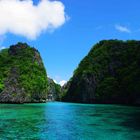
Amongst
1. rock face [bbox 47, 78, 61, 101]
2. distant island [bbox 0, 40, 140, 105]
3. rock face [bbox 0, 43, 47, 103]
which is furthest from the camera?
rock face [bbox 47, 78, 61, 101]

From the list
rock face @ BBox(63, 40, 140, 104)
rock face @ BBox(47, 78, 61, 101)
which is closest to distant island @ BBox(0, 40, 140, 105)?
rock face @ BBox(63, 40, 140, 104)

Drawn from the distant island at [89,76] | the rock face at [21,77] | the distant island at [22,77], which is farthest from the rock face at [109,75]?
the rock face at [21,77]

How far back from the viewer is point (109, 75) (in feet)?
430

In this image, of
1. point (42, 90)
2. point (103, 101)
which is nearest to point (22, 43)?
point (42, 90)

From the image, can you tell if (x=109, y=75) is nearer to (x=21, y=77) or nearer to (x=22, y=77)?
(x=22, y=77)

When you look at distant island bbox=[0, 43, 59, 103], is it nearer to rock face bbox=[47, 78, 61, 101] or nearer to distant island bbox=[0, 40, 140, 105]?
distant island bbox=[0, 40, 140, 105]

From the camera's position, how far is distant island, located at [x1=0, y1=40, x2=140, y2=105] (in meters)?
114

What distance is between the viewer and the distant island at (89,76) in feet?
373

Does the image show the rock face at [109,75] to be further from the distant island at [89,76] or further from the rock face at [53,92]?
the rock face at [53,92]

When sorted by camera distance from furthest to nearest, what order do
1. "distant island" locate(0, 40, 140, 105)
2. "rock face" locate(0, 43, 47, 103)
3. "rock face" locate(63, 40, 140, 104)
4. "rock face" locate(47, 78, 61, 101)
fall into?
"rock face" locate(47, 78, 61, 101) → "rock face" locate(0, 43, 47, 103) → "distant island" locate(0, 40, 140, 105) → "rock face" locate(63, 40, 140, 104)

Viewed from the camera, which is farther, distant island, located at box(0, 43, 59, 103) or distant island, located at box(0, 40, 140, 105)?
distant island, located at box(0, 43, 59, 103)

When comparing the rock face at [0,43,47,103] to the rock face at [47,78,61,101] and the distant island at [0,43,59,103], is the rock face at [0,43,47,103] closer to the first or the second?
the distant island at [0,43,59,103]

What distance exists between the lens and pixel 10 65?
128875mm

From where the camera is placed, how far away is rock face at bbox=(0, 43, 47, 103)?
114588 mm
